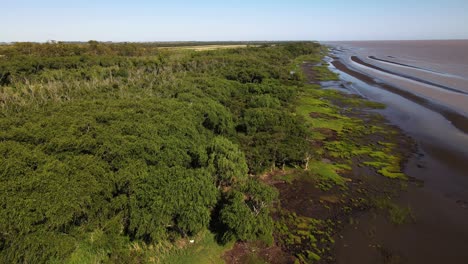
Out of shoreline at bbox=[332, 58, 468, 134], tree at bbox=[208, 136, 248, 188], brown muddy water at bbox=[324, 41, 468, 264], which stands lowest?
brown muddy water at bbox=[324, 41, 468, 264]

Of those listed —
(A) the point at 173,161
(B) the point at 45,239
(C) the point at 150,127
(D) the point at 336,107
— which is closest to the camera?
(B) the point at 45,239

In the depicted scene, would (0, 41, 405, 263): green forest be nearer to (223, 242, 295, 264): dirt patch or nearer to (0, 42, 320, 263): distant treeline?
(0, 42, 320, 263): distant treeline

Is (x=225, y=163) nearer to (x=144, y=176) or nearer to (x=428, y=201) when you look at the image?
(x=144, y=176)

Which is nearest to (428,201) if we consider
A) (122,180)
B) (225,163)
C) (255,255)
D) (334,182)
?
(334,182)

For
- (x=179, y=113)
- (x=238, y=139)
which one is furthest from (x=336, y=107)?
(x=179, y=113)

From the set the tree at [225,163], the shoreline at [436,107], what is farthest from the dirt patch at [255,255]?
the shoreline at [436,107]

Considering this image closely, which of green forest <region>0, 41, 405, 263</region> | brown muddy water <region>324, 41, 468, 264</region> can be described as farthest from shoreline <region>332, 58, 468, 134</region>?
green forest <region>0, 41, 405, 263</region>

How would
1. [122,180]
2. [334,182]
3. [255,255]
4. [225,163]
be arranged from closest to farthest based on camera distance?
[122,180]
[255,255]
[225,163]
[334,182]

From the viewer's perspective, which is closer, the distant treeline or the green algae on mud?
the distant treeline

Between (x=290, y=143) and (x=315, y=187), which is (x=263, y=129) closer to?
(x=290, y=143)

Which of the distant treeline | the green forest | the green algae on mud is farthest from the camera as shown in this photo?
the green algae on mud

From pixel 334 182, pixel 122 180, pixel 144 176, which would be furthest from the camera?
pixel 334 182
